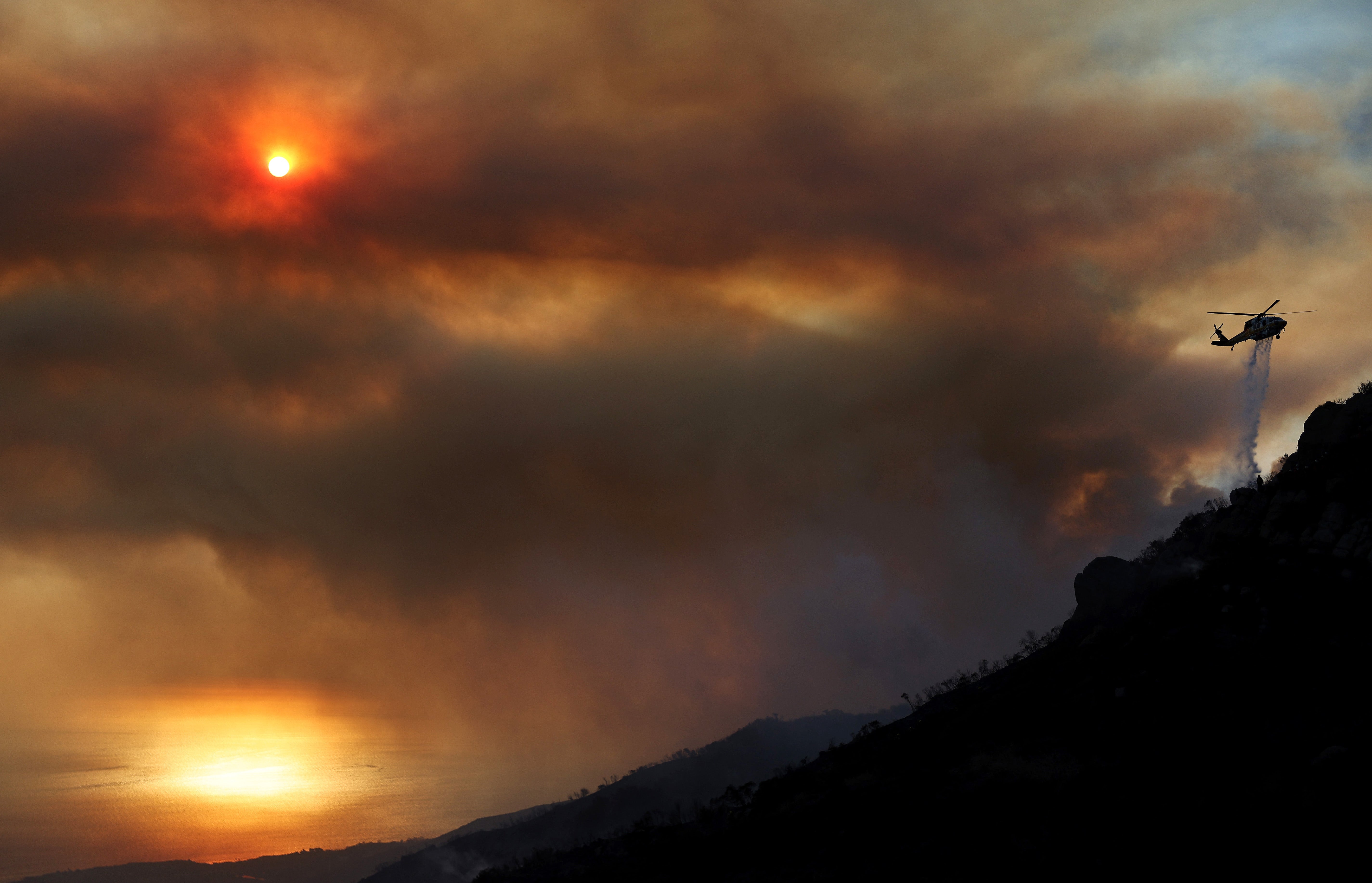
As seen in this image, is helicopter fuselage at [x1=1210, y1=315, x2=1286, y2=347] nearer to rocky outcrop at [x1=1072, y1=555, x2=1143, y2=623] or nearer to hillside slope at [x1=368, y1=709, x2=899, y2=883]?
rocky outcrop at [x1=1072, y1=555, x2=1143, y2=623]

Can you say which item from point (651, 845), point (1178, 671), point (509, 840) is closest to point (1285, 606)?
point (1178, 671)

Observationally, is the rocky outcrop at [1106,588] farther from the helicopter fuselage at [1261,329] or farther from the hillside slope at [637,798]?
the hillside slope at [637,798]

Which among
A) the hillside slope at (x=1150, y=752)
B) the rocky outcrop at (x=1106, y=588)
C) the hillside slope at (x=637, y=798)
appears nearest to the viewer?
the hillside slope at (x=1150, y=752)

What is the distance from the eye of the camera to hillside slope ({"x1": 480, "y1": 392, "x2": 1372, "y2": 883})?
30.5m

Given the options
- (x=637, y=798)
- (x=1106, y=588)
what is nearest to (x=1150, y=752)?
(x=1106, y=588)

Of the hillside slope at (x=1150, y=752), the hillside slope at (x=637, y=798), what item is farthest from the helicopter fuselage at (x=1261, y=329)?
the hillside slope at (x=637, y=798)

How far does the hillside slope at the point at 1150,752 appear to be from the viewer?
30.5 meters

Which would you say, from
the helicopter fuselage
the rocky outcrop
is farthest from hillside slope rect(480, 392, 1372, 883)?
the helicopter fuselage

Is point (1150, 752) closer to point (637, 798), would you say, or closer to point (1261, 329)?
point (1261, 329)

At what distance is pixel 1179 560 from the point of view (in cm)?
6144

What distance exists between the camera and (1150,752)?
3850cm

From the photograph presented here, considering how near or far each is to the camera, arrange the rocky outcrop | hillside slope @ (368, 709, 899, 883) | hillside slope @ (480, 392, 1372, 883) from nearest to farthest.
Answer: hillside slope @ (480, 392, 1372, 883) → the rocky outcrop → hillside slope @ (368, 709, 899, 883)

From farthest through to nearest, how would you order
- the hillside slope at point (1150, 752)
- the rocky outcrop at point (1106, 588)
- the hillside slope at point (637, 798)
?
the hillside slope at point (637, 798)
the rocky outcrop at point (1106, 588)
the hillside slope at point (1150, 752)

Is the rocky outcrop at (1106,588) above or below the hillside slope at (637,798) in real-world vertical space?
above
